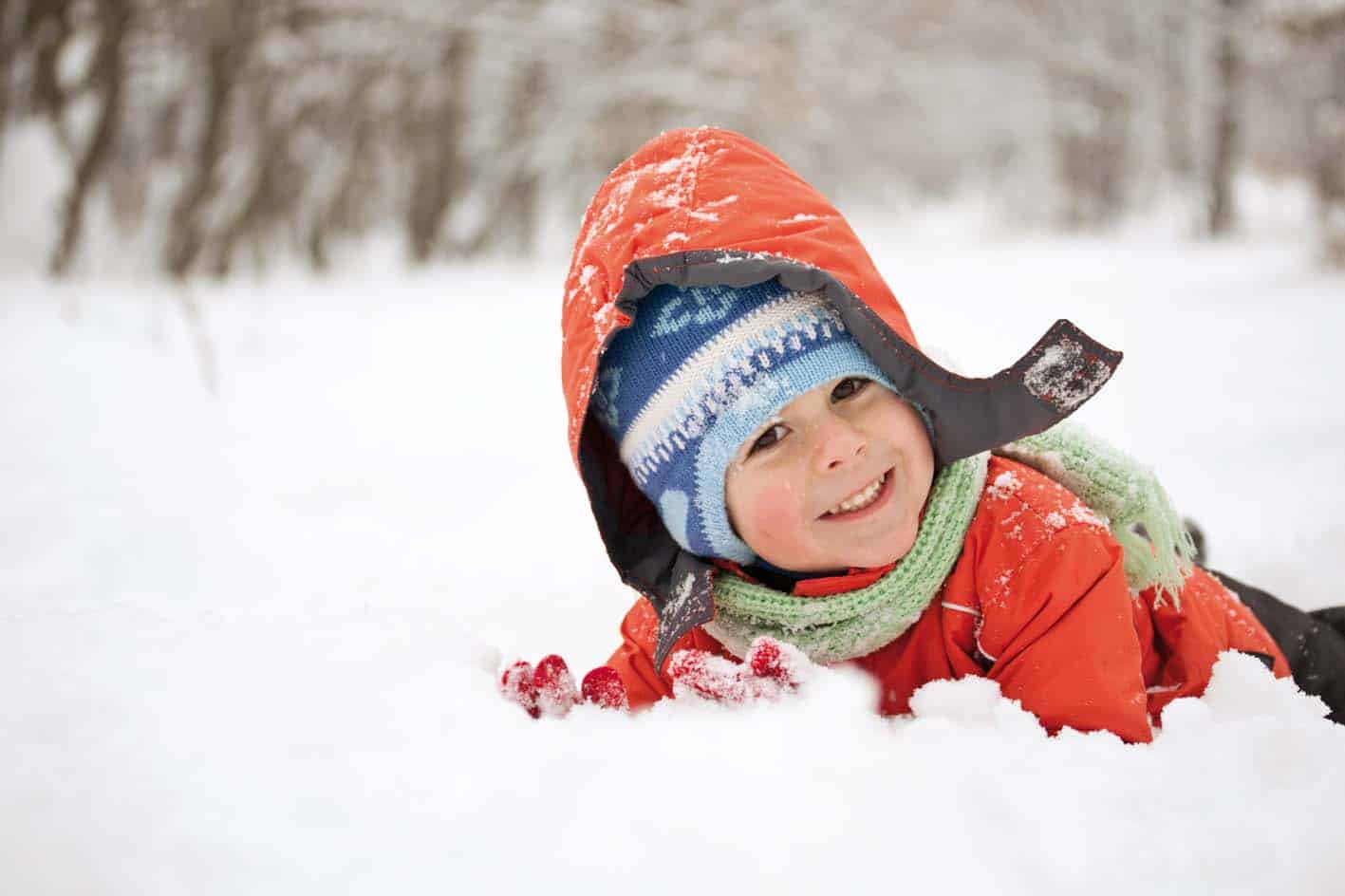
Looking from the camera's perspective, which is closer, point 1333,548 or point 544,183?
point 1333,548

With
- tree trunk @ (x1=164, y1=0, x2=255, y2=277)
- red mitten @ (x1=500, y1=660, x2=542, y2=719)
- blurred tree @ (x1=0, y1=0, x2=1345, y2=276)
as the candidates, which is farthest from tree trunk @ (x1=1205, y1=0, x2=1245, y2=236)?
red mitten @ (x1=500, y1=660, x2=542, y2=719)

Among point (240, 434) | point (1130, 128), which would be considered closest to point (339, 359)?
point (240, 434)

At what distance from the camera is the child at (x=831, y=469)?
133cm

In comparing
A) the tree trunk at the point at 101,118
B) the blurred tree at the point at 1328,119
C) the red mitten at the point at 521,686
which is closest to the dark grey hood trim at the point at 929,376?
the red mitten at the point at 521,686

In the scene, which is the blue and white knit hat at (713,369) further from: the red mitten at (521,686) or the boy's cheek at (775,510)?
the red mitten at (521,686)

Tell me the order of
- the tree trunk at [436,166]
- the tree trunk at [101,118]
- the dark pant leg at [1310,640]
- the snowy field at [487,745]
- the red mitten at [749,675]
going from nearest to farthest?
1. the snowy field at [487,745]
2. the red mitten at [749,675]
3. the dark pant leg at [1310,640]
4. the tree trunk at [101,118]
5. the tree trunk at [436,166]

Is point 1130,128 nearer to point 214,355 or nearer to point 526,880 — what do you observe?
point 214,355

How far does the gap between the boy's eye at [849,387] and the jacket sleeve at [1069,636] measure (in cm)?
31

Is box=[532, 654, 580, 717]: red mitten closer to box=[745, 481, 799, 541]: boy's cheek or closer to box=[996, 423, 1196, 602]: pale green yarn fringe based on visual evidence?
box=[745, 481, 799, 541]: boy's cheek

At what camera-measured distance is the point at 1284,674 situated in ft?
5.42

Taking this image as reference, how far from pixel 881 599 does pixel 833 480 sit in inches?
7.6

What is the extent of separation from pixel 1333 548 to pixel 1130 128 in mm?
11950

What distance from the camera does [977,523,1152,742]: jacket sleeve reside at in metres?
1.25

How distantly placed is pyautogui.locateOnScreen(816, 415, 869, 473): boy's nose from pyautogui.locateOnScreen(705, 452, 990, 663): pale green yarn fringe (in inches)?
7.0
